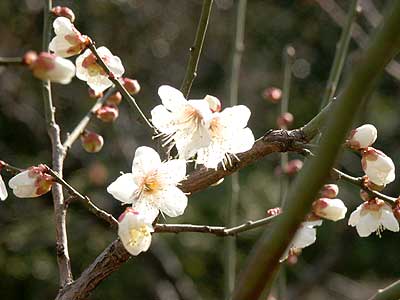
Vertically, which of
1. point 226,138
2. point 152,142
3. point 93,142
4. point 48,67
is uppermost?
point 48,67

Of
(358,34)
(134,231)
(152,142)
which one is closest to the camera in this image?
(134,231)

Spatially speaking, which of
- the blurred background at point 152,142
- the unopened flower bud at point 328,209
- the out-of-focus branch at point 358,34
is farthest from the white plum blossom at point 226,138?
the blurred background at point 152,142

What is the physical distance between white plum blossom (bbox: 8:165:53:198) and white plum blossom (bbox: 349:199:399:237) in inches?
20.3

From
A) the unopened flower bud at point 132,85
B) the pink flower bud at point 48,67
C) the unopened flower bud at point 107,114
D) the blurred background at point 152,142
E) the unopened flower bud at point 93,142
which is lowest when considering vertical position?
the blurred background at point 152,142

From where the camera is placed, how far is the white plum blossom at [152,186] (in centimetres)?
137

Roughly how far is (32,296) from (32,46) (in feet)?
4.41

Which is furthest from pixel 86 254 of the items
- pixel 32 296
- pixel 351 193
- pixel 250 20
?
pixel 250 20

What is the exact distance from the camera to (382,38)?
2.35ft

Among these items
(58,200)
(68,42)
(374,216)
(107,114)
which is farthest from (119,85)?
(374,216)

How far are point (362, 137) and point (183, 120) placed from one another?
290 millimetres

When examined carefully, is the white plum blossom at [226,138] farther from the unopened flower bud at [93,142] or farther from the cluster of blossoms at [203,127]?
the unopened flower bud at [93,142]

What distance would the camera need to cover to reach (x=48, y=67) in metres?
0.96

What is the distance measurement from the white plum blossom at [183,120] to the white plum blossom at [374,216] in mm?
290

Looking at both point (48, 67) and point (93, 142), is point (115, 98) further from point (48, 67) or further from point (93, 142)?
point (48, 67)
